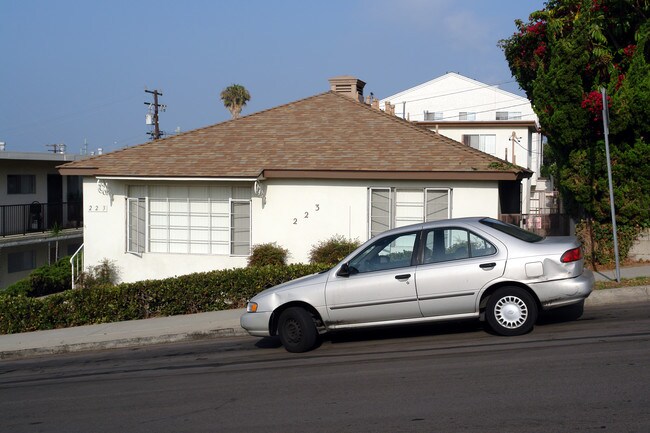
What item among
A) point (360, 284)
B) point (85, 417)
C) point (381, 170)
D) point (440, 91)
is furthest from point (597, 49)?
point (440, 91)

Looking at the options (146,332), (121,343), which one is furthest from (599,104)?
(121,343)

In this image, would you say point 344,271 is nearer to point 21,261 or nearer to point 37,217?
point 37,217

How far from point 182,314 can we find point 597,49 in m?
10.1

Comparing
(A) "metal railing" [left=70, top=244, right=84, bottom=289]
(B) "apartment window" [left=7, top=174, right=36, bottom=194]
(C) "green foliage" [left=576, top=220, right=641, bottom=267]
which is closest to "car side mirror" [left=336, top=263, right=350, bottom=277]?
(C) "green foliage" [left=576, top=220, right=641, bottom=267]

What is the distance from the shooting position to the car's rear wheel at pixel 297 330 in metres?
10.2

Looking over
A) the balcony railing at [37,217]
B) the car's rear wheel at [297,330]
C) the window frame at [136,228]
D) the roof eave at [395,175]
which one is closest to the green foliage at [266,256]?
the roof eave at [395,175]

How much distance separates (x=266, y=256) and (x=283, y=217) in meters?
1.07

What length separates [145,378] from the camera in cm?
979

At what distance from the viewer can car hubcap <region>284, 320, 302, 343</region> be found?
1028 cm

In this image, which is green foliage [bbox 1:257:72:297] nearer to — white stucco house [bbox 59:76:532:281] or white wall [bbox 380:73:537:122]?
white stucco house [bbox 59:76:532:281]

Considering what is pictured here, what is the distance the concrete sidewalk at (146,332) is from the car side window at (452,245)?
3178 millimetres

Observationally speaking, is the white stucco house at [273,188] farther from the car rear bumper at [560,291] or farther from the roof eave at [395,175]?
the car rear bumper at [560,291]

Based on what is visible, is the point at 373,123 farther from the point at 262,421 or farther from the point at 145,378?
the point at 262,421

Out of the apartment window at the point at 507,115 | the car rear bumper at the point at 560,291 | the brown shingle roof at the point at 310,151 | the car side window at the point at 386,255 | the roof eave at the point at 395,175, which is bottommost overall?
the car rear bumper at the point at 560,291
